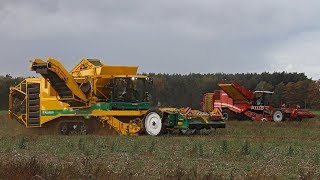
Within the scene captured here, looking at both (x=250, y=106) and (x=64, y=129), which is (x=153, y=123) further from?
(x=250, y=106)

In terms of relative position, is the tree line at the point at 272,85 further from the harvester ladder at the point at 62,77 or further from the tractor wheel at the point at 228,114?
the harvester ladder at the point at 62,77

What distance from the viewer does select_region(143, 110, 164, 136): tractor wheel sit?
79.9 ft

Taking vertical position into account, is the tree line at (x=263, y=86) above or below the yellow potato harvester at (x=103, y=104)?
above

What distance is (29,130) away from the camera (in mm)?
28969

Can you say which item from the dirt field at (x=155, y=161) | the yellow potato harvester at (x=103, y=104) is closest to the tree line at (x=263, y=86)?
the yellow potato harvester at (x=103, y=104)

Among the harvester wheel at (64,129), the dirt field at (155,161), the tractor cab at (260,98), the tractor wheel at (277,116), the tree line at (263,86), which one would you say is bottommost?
the dirt field at (155,161)

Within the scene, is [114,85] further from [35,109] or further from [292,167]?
[292,167]

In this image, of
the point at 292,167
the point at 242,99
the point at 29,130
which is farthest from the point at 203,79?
the point at 292,167

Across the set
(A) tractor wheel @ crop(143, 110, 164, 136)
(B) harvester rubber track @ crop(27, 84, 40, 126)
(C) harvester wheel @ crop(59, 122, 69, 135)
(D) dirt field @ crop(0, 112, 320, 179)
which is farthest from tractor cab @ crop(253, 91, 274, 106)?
(D) dirt field @ crop(0, 112, 320, 179)

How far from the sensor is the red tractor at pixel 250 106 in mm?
38906

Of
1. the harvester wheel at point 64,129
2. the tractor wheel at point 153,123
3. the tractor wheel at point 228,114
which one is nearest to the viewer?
the tractor wheel at point 153,123

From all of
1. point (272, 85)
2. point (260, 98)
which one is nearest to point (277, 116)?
point (260, 98)

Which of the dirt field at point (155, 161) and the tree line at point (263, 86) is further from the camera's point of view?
the tree line at point (263, 86)

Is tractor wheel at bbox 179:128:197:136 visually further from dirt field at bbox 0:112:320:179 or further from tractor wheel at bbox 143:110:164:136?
dirt field at bbox 0:112:320:179
